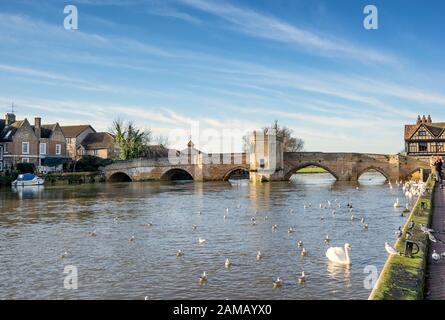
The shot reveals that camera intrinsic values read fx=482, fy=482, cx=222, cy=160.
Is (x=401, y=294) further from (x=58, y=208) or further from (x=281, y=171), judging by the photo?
(x=281, y=171)

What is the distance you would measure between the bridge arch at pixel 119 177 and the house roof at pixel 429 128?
153ft

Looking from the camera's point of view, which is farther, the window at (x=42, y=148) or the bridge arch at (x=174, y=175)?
the window at (x=42, y=148)

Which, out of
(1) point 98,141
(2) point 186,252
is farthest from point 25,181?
(2) point 186,252

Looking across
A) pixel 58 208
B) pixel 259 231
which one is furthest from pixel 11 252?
pixel 58 208

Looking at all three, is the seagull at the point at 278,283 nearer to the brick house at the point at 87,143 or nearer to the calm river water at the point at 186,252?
the calm river water at the point at 186,252

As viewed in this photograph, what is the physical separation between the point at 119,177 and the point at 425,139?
1982 inches

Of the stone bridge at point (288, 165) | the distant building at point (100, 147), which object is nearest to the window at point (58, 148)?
the distant building at point (100, 147)

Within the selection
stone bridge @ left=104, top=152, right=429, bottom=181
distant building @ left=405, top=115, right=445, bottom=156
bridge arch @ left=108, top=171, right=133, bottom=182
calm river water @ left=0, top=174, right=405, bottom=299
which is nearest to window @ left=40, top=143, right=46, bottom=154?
bridge arch @ left=108, top=171, right=133, bottom=182

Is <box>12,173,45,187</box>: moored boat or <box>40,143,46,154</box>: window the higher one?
<box>40,143,46,154</box>: window

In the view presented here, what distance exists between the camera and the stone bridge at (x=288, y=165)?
5862 cm

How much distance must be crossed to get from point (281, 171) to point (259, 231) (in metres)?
41.5

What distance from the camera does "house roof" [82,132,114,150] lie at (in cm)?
9305

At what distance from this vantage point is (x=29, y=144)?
6988 centimetres

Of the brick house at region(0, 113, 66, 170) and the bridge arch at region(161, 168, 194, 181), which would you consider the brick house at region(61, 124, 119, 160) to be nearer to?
the brick house at region(0, 113, 66, 170)
